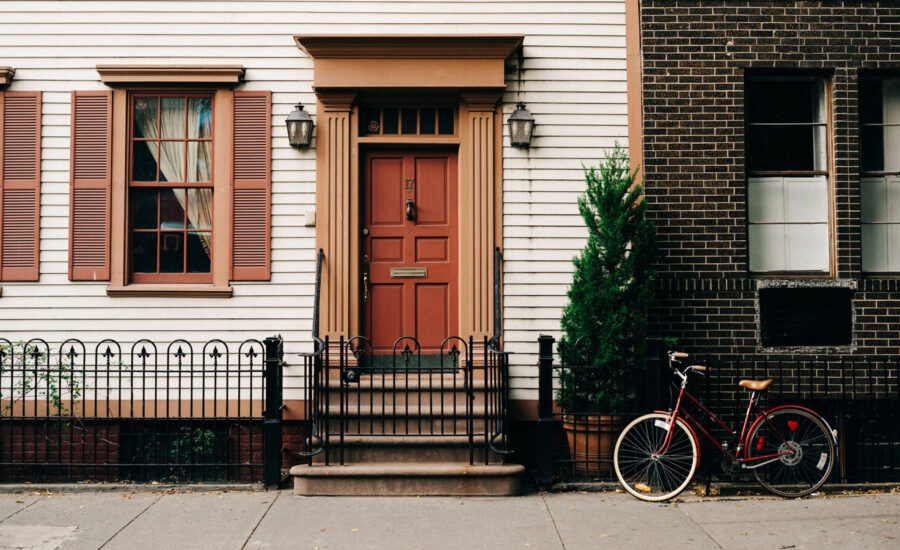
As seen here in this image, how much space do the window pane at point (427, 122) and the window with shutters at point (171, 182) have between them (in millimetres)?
1464

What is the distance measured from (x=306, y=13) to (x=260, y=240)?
2.24 metres

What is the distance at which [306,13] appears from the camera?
734 cm

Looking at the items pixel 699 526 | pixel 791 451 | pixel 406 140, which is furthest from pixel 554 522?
pixel 406 140

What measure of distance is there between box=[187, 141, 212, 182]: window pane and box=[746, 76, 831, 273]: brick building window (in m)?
5.28

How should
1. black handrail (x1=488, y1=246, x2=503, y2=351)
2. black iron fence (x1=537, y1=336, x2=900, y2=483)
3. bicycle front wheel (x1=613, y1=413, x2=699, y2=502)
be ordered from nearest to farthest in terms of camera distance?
bicycle front wheel (x1=613, y1=413, x2=699, y2=502) → black iron fence (x1=537, y1=336, x2=900, y2=483) → black handrail (x1=488, y1=246, x2=503, y2=351)

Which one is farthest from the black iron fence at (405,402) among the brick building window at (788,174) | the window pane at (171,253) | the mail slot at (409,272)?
the brick building window at (788,174)

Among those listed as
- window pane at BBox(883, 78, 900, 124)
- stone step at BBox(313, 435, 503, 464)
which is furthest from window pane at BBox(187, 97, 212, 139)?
window pane at BBox(883, 78, 900, 124)

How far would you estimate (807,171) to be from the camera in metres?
7.40

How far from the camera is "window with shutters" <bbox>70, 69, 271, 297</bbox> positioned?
7.25m

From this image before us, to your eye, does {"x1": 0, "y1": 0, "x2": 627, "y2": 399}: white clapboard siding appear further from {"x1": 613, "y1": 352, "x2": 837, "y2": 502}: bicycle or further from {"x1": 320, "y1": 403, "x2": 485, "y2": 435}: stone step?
{"x1": 613, "y1": 352, "x2": 837, "y2": 502}: bicycle

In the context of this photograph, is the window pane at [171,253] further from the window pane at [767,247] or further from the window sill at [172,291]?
the window pane at [767,247]

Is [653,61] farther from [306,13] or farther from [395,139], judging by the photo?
[306,13]

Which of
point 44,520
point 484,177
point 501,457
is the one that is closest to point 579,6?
point 484,177

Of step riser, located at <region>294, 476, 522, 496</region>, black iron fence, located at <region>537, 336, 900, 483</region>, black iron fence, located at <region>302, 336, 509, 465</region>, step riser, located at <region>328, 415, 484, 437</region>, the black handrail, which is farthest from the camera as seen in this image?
the black handrail
